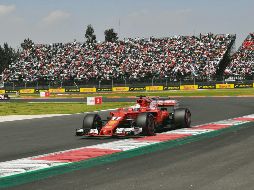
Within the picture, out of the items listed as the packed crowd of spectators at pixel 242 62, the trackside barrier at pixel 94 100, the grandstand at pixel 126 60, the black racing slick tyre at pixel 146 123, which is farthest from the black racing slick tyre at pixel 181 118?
the grandstand at pixel 126 60

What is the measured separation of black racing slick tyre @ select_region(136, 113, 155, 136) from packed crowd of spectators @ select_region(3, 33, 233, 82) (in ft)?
150

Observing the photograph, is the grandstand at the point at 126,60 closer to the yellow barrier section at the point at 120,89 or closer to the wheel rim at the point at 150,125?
the yellow barrier section at the point at 120,89

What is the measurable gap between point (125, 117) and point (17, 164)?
482 centimetres

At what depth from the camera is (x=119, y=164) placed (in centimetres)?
878

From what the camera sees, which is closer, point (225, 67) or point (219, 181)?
point (219, 181)

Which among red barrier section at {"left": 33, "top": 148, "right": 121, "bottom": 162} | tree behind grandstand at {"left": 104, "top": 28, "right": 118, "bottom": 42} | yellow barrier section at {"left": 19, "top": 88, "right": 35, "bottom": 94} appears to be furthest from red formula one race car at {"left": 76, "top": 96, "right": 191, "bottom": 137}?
tree behind grandstand at {"left": 104, "top": 28, "right": 118, "bottom": 42}

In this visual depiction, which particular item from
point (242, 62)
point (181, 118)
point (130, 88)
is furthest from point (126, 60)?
point (181, 118)

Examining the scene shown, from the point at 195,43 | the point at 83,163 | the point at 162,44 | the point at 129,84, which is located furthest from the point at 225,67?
the point at 83,163

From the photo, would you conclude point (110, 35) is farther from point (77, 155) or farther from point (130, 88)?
point (77, 155)

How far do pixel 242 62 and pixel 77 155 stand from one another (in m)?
54.7

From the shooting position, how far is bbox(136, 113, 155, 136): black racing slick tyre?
13156 mm

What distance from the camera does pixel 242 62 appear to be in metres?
62.2

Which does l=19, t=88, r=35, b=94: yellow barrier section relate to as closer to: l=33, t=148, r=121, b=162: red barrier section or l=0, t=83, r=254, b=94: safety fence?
l=0, t=83, r=254, b=94: safety fence

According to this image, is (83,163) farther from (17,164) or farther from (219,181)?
(219,181)
